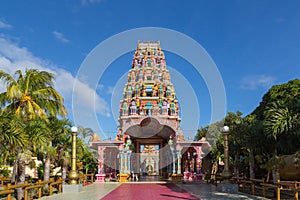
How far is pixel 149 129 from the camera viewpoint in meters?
25.6

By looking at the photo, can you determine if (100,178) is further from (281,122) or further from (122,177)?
(281,122)

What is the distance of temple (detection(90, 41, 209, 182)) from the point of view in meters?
23.2

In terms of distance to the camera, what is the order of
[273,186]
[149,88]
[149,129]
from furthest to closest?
[149,88]
[149,129]
[273,186]

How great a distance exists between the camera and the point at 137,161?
31.0 m

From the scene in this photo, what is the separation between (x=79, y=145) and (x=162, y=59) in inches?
657

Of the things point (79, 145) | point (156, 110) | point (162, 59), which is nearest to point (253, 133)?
point (79, 145)

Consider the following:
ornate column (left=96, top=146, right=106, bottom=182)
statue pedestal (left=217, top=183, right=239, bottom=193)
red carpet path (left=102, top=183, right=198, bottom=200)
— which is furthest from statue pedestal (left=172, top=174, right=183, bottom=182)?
statue pedestal (left=217, top=183, right=239, bottom=193)

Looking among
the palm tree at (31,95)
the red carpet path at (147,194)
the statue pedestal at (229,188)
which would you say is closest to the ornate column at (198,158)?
the red carpet path at (147,194)

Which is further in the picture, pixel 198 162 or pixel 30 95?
pixel 198 162

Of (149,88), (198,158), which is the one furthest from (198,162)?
(149,88)

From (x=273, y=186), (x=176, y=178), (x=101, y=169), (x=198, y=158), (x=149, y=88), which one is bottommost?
(x=176, y=178)

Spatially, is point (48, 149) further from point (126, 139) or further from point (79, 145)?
point (126, 139)

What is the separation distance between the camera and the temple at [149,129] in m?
23.2

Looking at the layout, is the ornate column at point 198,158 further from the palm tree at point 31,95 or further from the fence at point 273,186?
the palm tree at point 31,95
